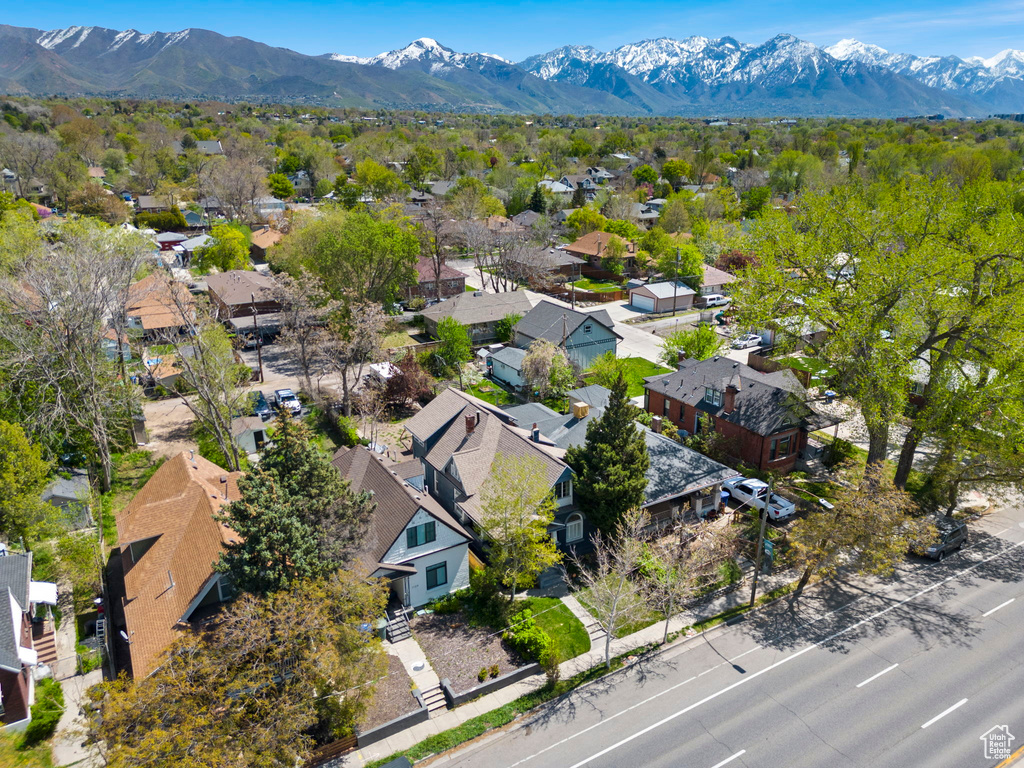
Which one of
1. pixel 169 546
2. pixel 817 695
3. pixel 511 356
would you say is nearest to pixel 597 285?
pixel 511 356

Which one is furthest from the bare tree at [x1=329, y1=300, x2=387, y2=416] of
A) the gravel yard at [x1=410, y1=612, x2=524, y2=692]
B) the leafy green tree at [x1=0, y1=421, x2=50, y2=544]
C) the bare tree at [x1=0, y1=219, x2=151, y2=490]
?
the gravel yard at [x1=410, y1=612, x2=524, y2=692]

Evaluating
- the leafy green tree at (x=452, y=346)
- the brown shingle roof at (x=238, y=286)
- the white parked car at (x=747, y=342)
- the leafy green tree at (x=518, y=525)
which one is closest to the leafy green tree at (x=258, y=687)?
the leafy green tree at (x=518, y=525)

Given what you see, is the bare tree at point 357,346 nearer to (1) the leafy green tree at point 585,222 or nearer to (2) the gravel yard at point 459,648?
(2) the gravel yard at point 459,648

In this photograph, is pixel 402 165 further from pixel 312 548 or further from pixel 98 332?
pixel 312 548

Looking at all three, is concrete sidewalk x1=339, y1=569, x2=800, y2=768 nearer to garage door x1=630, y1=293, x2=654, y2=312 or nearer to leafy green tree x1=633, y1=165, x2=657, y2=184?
garage door x1=630, y1=293, x2=654, y2=312

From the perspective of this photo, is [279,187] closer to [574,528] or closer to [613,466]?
[574,528]

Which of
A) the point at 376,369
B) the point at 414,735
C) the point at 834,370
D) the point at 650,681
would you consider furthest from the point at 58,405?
the point at 834,370

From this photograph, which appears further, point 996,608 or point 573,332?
point 573,332
